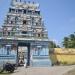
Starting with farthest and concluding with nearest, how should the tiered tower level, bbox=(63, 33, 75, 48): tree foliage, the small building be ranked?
bbox=(63, 33, 75, 48): tree foliage < the tiered tower level < the small building

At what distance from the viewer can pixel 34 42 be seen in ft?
124

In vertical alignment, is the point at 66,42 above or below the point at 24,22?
below

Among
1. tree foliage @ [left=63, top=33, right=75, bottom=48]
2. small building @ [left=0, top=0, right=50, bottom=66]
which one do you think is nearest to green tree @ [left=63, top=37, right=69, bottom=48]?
tree foliage @ [left=63, top=33, right=75, bottom=48]

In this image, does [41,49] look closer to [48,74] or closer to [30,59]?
[30,59]

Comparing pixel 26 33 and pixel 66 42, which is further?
pixel 66 42

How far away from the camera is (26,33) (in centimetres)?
4009

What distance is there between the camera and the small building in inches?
1471

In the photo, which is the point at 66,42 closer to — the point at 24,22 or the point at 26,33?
the point at 24,22

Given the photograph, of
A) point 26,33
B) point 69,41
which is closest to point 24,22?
point 26,33

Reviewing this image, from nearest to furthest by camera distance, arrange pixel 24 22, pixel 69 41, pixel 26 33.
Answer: pixel 26 33
pixel 24 22
pixel 69 41

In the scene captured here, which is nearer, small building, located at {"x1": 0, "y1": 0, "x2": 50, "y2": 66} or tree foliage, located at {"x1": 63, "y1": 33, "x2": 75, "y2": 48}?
small building, located at {"x1": 0, "y1": 0, "x2": 50, "y2": 66}

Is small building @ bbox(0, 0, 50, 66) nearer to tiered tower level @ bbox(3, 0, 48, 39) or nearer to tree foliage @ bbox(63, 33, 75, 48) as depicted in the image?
tiered tower level @ bbox(3, 0, 48, 39)

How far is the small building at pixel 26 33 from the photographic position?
3738cm

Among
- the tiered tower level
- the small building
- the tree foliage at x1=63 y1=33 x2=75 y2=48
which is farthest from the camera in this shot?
the tree foliage at x1=63 y1=33 x2=75 y2=48
